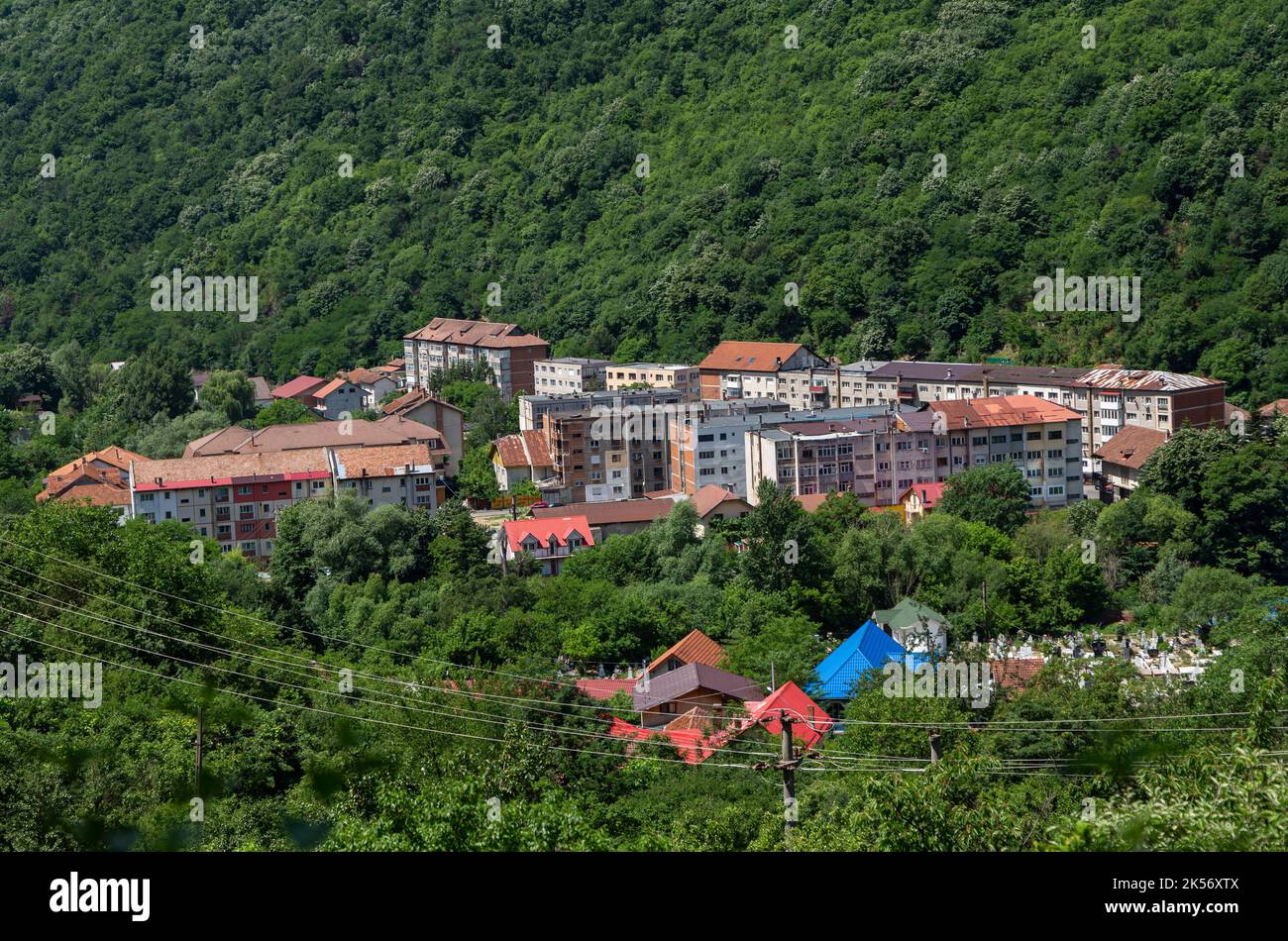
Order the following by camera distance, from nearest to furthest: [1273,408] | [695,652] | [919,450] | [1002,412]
Answer: [695,652] → [919,450] → [1002,412] → [1273,408]

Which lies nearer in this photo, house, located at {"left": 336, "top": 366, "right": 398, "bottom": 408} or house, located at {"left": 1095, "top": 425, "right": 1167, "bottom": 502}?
house, located at {"left": 1095, "top": 425, "right": 1167, "bottom": 502}

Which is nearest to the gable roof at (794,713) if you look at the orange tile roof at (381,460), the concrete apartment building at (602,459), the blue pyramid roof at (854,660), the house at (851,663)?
the house at (851,663)

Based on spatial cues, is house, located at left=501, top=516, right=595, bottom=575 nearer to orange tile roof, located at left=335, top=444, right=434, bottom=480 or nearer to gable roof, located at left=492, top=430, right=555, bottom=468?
orange tile roof, located at left=335, top=444, right=434, bottom=480

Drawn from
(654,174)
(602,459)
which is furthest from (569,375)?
(654,174)

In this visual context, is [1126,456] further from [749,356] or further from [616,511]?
[749,356]

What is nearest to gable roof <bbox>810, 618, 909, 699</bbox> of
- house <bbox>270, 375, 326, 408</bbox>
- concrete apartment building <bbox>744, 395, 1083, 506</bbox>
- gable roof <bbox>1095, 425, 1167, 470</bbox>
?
concrete apartment building <bbox>744, 395, 1083, 506</bbox>

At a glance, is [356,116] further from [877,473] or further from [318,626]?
[318,626]
